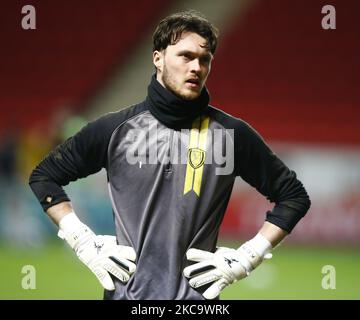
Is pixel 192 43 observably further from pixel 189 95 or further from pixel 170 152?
pixel 170 152

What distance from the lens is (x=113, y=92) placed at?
985 centimetres

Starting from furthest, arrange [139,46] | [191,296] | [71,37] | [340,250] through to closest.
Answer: [139,46] → [71,37] → [340,250] → [191,296]

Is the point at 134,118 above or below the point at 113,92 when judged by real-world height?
below

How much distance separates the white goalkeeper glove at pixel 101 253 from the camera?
2938 mm

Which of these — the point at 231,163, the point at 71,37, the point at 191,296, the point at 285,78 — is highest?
the point at 71,37

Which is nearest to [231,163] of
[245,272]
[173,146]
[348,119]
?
[173,146]

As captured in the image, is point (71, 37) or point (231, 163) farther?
point (71, 37)

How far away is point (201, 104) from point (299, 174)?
482 centimetres

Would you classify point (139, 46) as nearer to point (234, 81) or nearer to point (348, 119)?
point (234, 81)

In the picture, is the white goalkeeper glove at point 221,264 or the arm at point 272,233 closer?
the white goalkeeper glove at point 221,264

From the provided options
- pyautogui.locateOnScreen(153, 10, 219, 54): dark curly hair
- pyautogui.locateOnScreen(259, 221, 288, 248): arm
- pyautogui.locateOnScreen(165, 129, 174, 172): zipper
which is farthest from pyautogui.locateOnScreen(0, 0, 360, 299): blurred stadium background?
pyautogui.locateOnScreen(153, 10, 219, 54): dark curly hair

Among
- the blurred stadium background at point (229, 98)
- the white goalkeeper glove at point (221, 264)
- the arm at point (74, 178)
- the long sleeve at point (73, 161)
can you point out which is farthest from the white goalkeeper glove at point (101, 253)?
the blurred stadium background at point (229, 98)

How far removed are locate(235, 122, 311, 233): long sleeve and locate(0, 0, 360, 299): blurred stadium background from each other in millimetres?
3572

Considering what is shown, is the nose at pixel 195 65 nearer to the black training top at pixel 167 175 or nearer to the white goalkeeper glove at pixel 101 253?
the black training top at pixel 167 175
